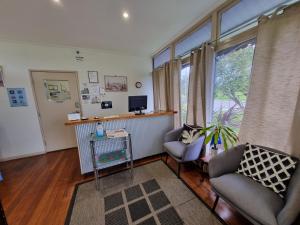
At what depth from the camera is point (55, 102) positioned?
3084 mm

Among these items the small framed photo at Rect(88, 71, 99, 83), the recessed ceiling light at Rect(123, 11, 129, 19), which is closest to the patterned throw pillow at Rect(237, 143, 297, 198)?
the recessed ceiling light at Rect(123, 11, 129, 19)

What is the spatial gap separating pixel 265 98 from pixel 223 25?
4.19ft

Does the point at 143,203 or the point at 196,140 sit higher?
the point at 196,140

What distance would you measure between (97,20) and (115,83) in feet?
5.49

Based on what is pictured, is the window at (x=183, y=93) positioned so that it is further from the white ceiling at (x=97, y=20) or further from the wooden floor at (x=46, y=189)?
the wooden floor at (x=46, y=189)

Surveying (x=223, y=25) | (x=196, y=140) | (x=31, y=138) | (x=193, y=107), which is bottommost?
(x=31, y=138)

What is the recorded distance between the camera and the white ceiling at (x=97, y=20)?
170 cm

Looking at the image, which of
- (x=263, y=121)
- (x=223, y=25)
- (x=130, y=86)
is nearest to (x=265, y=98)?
(x=263, y=121)

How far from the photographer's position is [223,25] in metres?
1.83

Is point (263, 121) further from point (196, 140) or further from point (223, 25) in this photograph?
point (223, 25)

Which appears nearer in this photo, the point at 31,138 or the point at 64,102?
the point at 31,138

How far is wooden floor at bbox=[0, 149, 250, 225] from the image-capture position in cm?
142

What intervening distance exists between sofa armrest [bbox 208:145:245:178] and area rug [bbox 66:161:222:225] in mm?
489

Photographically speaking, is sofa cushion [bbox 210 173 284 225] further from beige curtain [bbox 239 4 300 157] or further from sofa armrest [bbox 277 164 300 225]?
beige curtain [bbox 239 4 300 157]
